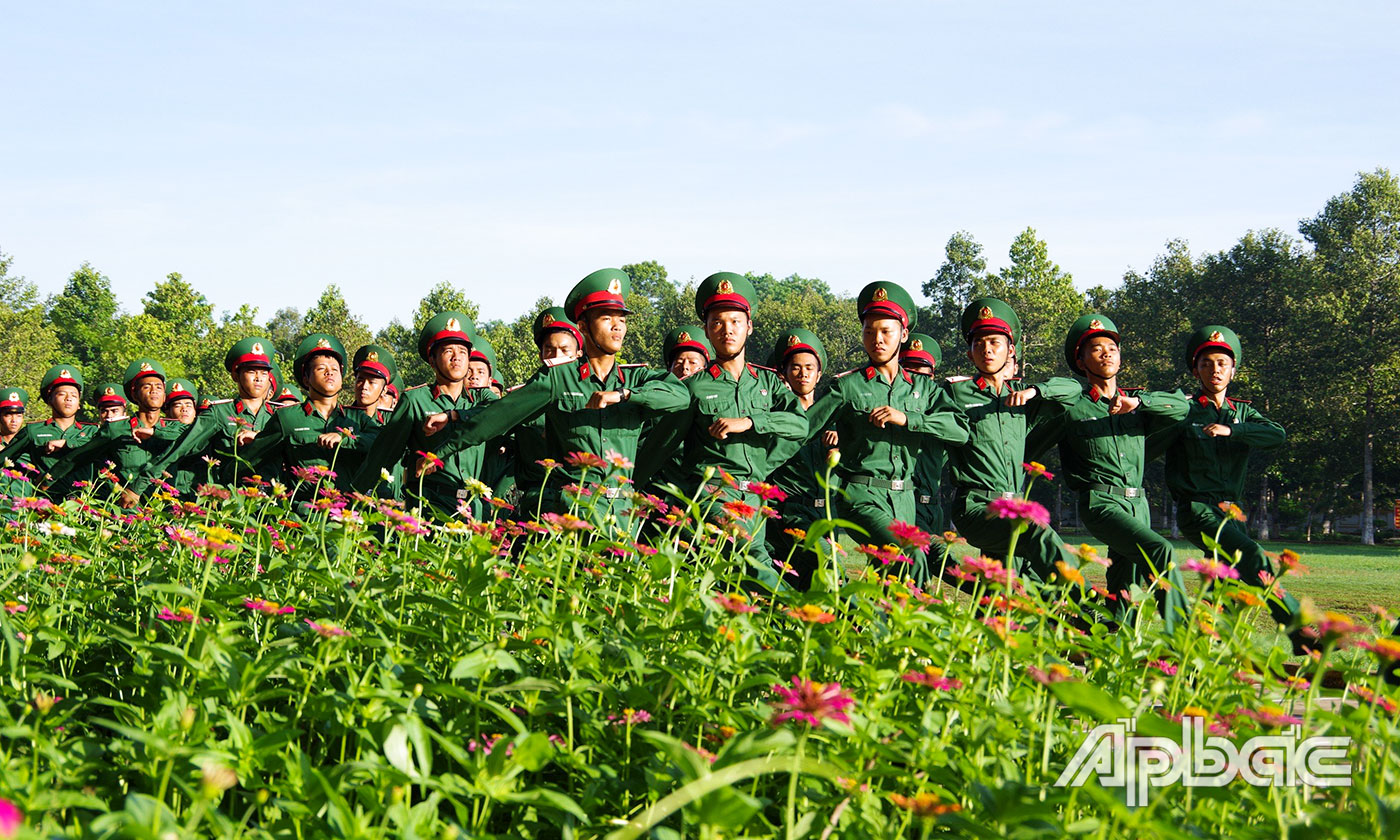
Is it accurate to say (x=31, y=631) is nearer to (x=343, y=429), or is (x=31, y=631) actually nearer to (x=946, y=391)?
(x=343, y=429)

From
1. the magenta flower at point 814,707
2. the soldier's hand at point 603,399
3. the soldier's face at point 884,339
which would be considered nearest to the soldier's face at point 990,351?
the soldier's face at point 884,339

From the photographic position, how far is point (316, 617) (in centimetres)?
326

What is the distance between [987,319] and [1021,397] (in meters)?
1.00

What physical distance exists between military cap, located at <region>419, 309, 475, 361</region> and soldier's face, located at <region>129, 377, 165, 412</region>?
4.48 metres

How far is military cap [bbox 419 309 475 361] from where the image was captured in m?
8.12

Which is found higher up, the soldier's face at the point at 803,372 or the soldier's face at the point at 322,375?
the soldier's face at the point at 803,372

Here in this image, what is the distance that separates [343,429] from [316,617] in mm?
4358

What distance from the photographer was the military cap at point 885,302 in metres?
6.77

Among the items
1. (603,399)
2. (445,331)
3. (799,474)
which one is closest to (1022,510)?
(603,399)

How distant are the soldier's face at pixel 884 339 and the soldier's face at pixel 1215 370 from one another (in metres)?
2.15

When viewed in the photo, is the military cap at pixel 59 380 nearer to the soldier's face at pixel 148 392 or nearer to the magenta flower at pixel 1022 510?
the soldier's face at pixel 148 392

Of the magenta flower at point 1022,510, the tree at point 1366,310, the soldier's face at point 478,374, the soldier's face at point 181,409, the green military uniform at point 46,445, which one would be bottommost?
the green military uniform at point 46,445

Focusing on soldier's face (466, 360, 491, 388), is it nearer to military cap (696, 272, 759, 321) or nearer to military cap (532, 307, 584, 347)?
military cap (532, 307, 584, 347)

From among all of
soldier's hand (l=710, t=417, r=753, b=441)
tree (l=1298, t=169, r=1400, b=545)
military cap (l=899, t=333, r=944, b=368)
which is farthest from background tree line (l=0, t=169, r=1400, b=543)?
soldier's hand (l=710, t=417, r=753, b=441)
